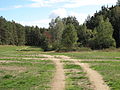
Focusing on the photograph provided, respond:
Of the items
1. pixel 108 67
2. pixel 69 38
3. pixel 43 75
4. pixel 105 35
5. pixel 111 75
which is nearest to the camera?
pixel 111 75

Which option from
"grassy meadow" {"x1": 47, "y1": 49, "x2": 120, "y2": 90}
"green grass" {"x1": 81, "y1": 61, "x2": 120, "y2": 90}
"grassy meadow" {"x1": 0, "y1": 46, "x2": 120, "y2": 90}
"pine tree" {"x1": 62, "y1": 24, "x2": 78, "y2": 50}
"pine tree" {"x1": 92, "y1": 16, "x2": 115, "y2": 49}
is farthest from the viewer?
"pine tree" {"x1": 92, "y1": 16, "x2": 115, "y2": 49}

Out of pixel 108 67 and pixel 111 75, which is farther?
pixel 108 67

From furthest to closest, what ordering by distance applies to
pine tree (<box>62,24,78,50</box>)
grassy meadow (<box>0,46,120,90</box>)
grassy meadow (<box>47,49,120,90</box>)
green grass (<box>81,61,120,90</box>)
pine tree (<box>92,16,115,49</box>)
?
pine tree (<box>92,16,115,49</box>), pine tree (<box>62,24,78,50</box>), grassy meadow (<box>47,49,120,90</box>), green grass (<box>81,61,120,90</box>), grassy meadow (<box>0,46,120,90</box>)

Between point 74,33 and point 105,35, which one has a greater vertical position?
point 74,33

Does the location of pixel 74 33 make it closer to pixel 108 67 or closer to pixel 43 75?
pixel 108 67

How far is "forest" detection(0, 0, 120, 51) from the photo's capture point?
68.7 m

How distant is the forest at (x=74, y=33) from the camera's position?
6869 cm

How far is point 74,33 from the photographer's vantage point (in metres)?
67.8

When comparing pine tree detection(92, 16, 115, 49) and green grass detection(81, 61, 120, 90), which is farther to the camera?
pine tree detection(92, 16, 115, 49)

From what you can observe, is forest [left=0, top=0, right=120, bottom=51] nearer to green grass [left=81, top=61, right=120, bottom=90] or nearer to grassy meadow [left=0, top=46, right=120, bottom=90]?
grassy meadow [left=0, top=46, right=120, bottom=90]

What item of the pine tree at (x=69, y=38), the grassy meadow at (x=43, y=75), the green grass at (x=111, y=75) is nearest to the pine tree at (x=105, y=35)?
the pine tree at (x=69, y=38)

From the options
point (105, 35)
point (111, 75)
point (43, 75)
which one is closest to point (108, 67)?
point (111, 75)

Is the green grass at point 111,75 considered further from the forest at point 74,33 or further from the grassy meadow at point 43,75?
the forest at point 74,33

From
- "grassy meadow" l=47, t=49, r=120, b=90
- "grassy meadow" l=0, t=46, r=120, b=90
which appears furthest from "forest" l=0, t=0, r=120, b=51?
"grassy meadow" l=0, t=46, r=120, b=90
